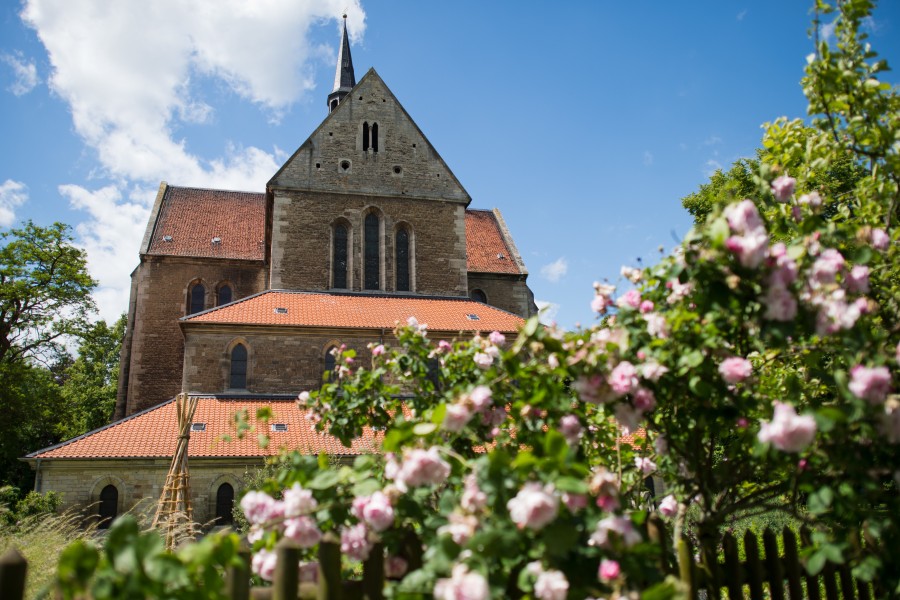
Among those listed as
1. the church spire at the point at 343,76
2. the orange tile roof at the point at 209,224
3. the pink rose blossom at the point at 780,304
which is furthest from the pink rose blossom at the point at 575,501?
the church spire at the point at 343,76

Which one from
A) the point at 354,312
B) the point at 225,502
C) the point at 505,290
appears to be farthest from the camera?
the point at 505,290

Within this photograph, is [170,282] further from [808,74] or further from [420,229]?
[808,74]

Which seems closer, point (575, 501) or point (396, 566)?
point (575, 501)

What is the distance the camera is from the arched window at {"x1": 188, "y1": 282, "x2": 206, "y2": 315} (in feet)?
91.8

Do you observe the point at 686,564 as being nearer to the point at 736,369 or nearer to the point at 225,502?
the point at 736,369

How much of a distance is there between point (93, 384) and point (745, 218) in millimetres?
48715

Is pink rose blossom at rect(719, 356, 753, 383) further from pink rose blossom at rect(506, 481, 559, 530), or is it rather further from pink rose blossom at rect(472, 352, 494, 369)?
pink rose blossom at rect(472, 352, 494, 369)

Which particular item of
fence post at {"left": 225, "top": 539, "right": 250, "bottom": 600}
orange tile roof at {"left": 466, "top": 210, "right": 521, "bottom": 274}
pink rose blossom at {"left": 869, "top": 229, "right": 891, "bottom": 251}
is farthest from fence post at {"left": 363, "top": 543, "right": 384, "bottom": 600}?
orange tile roof at {"left": 466, "top": 210, "right": 521, "bottom": 274}

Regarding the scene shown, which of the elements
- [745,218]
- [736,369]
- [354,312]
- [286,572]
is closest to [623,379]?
[736,369]

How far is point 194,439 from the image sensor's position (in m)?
18.5

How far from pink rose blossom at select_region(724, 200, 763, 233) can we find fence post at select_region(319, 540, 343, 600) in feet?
6.98

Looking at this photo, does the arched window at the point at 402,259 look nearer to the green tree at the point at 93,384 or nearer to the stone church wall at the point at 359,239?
the stone church wall at the point at 359,239

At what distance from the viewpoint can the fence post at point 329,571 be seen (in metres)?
2.81

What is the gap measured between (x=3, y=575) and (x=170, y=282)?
27170 mm
